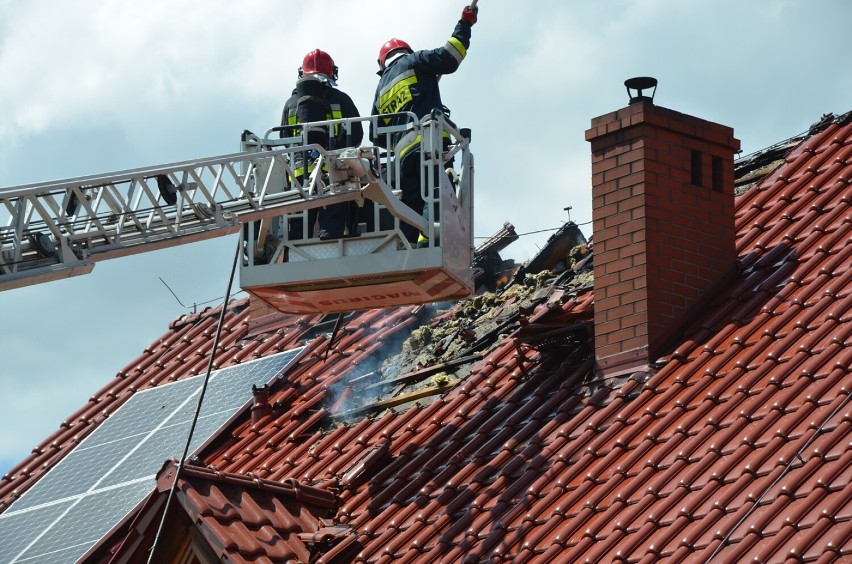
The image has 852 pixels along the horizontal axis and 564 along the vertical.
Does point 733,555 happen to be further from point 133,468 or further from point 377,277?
point 133,468

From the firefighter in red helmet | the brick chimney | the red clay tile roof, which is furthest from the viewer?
the firefighter in red helmet

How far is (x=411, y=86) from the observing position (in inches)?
678

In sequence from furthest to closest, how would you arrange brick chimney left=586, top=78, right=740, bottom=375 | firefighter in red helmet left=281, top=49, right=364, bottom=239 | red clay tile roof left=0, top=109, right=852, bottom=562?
firefighter in red helmet left=281, top=49, right=364, bottom=239, brick chimney left=586, top=78, right=740, bottom=375, red clay tile roof left=0, top=109, right=852, bottom=562

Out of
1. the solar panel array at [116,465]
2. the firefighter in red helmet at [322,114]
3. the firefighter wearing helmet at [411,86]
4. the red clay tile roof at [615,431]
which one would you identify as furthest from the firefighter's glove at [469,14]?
the solar panel array at [116,465]

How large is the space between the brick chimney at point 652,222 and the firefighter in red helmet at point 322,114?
104 inches

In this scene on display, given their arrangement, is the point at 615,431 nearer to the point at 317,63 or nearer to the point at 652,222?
the point at 652,222

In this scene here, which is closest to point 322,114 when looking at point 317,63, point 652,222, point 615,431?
point 317,63

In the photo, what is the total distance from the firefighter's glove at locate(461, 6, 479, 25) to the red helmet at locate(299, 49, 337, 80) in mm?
1511

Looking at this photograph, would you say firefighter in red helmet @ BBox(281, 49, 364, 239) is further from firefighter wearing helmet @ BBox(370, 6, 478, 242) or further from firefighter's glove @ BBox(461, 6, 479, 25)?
firefighter's glove @ BBox(461, 6, 479, 25)

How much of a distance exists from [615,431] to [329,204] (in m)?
3.72

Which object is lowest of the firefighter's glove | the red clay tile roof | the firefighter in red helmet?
the red clay tile roof

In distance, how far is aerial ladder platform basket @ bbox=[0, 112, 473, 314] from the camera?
14867mm

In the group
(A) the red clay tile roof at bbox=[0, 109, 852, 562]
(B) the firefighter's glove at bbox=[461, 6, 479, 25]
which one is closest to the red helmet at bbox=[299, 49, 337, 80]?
(B) the firefighter's glove at bbox=[461, 6, 479, 25]

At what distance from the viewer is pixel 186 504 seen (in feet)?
47.0
